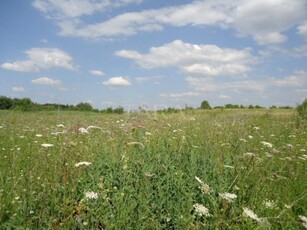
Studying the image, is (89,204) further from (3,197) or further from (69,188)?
(3,197)

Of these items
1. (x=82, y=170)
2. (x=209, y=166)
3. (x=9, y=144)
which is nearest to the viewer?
(x=82, y=170)

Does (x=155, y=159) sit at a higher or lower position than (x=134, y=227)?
higher

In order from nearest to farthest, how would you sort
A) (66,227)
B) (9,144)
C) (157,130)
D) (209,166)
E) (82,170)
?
1. (66,227)
2. (82,170)
3. (209,166)
4. (157,130)
5. (9,144)

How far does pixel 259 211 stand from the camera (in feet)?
11.3

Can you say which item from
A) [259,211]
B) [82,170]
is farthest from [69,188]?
[259,211]

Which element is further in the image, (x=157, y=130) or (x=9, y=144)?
(x=9, y=144)

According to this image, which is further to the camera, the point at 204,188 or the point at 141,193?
the point at 204,188

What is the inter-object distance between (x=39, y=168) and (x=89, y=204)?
1045mm

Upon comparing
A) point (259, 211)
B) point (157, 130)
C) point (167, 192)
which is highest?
point (157, 130)

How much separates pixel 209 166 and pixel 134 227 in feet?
4.33

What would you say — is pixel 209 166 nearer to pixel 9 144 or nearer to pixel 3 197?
pixel 3 197

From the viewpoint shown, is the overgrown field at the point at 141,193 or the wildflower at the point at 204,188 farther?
the wildflower at the point at 204,188

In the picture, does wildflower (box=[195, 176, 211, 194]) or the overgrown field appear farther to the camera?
Result: wildflower (box=[195, 176, 211, 194])

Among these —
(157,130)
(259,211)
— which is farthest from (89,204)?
(157,130)
